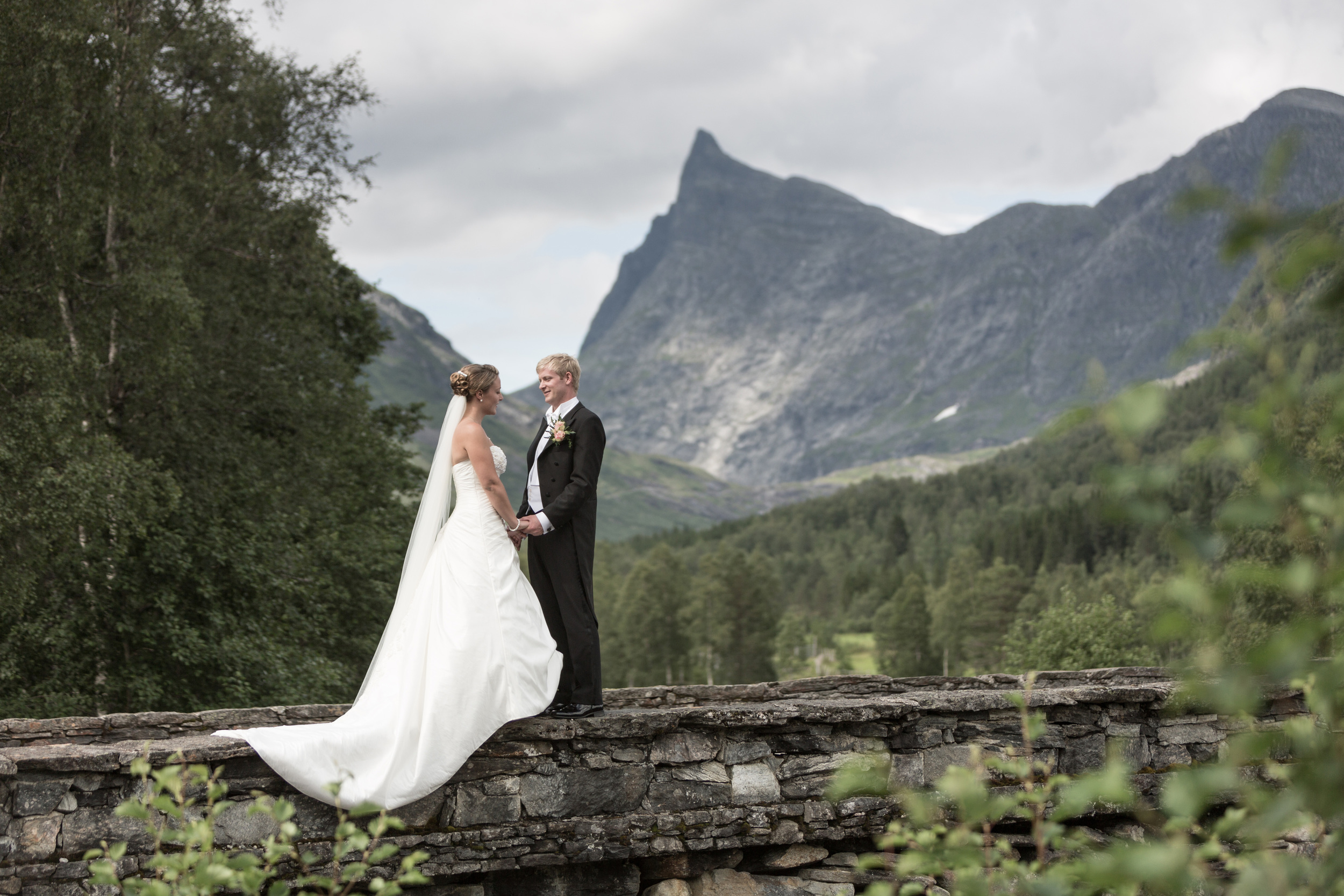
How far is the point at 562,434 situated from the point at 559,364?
1.72ft

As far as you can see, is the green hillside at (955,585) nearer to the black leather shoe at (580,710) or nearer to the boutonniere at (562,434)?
the boutonniere at (562,434)

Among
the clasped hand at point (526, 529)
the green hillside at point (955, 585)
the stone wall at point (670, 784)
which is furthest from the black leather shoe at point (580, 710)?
the green hillside at point (955, 585)

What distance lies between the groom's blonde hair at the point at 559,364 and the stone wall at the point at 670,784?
253 centimetres

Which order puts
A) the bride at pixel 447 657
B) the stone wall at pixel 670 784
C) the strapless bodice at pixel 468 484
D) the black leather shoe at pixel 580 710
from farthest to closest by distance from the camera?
the strapless bodice at pixel 468 484, the black leather shoe at pixel 580 710, the bride at pixel 447 657, the stone wall at pixel 670 784

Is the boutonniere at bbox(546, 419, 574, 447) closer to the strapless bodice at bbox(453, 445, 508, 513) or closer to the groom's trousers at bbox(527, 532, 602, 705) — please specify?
the strapless bodice at bbox(453, 445, 508, 513)

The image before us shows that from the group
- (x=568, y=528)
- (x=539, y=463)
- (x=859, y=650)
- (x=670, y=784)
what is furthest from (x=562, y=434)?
(x=859, y=650)

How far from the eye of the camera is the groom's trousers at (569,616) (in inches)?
312

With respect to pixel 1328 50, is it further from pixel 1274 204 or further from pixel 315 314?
pixel 1274 204

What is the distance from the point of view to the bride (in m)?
6.78

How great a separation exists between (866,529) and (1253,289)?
167689 millimetres

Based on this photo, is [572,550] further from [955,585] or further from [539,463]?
[955,585]

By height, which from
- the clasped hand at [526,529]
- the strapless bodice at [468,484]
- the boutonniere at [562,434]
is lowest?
the clasped hand at [526,529]

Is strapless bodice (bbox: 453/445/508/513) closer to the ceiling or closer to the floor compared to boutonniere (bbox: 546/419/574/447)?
closer to the floor

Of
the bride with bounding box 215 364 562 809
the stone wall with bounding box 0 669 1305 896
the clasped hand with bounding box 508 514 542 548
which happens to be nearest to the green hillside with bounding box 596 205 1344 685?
the stone wall with bounding box 0 669 1305 896
